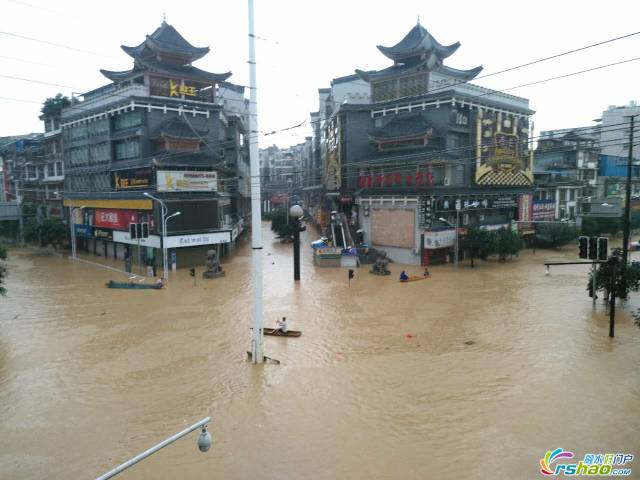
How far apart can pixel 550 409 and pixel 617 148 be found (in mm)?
75255

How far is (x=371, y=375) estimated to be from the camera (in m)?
16.8

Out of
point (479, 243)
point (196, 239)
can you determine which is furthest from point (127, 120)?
point (479, 243)

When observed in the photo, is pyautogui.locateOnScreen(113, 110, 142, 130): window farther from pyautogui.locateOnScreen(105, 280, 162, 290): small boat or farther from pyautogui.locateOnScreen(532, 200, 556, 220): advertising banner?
pyautogui.locateOnScreen(532, 200, 556, 220): advertising banner

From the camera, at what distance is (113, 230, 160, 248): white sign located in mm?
38562

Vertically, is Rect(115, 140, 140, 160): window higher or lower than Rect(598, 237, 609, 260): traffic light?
higher

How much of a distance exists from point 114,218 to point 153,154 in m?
7.92

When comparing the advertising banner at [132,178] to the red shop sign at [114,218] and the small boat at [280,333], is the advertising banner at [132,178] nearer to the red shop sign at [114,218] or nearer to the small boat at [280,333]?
the red shop sign at [114,218]

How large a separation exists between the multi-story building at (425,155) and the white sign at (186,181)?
48.0 feet

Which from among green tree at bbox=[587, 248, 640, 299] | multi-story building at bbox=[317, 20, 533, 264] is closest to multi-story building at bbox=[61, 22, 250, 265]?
multi-story building at bbox=[317, 20, 533, 264]

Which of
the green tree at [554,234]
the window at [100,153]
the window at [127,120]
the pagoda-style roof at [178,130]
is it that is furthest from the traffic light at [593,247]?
the window at [100,153]

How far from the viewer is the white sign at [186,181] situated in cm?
3856

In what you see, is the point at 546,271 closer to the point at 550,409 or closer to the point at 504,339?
the point at 504,339

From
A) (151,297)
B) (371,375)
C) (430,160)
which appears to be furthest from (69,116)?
(371,375)

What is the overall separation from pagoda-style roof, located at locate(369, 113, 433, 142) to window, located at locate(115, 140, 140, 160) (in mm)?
22668
